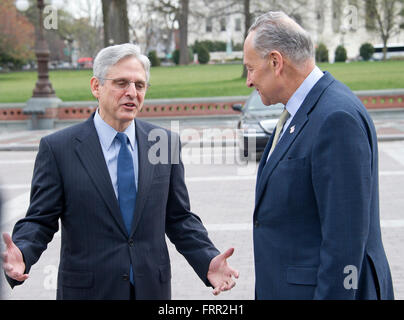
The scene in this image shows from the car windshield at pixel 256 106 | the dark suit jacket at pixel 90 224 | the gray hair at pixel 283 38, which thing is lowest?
the car windshield at pixel 256 106

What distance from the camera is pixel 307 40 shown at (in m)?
2.39

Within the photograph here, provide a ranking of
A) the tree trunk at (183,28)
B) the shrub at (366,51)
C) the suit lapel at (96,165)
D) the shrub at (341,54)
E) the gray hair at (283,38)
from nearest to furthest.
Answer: the gray hair at (283,38)
the suit lapel at (96,165)
the tree trunk at (183,28)
the shrub at (366,51)
the shrub at (341,54)

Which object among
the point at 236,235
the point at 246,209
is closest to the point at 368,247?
the point at 236,235

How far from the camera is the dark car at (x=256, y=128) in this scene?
13.0 m

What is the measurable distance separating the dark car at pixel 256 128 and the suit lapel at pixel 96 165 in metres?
10.1

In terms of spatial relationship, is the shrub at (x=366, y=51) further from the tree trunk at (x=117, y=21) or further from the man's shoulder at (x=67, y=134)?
the man's shoulder at (x=67, y=134)

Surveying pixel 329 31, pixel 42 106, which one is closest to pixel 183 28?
pixel 329 31

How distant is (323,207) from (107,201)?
1.01 metres

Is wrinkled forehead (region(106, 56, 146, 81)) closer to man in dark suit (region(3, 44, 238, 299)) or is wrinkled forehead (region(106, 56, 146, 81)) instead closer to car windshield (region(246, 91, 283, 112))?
man in dark suit (region(3, 44, 238, 299))

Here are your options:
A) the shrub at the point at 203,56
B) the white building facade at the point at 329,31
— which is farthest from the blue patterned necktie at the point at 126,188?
the shrub at the point at 203,56

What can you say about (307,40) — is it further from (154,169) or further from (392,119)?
(392,119)

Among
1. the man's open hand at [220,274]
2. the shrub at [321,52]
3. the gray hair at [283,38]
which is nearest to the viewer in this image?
the gray hair at [283,38]

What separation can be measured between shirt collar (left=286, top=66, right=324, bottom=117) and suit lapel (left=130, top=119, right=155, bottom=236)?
76 centimetres

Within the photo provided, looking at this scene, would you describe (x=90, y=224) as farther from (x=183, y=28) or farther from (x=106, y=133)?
(x=183, y=28)
